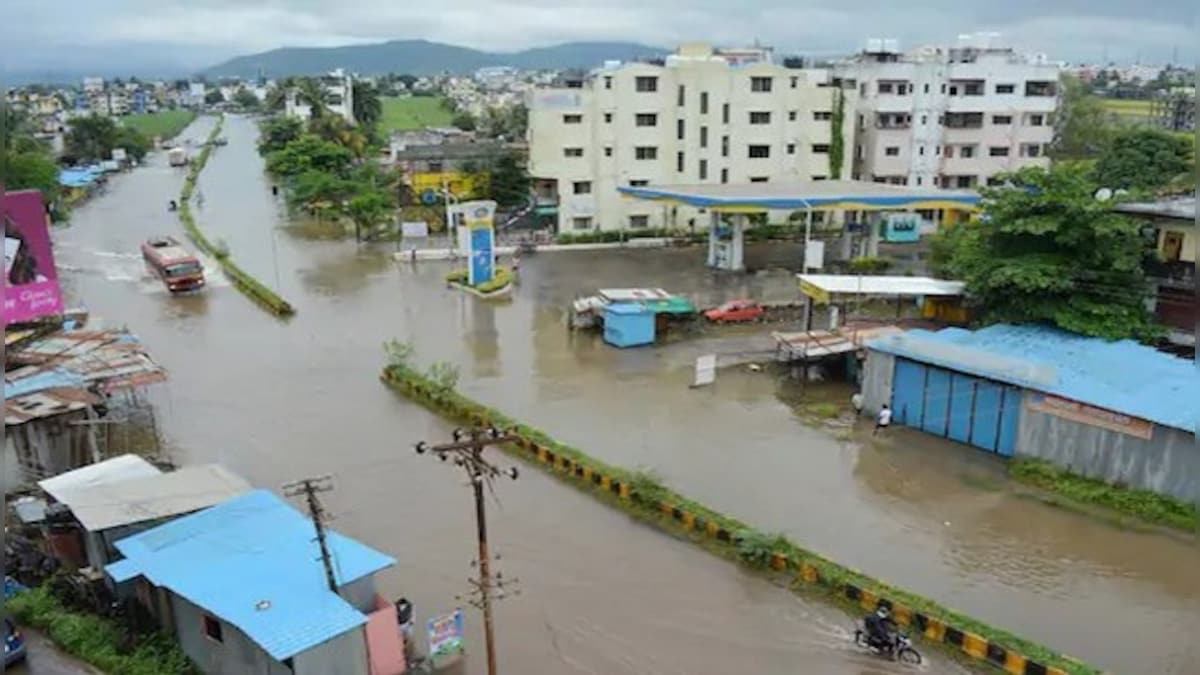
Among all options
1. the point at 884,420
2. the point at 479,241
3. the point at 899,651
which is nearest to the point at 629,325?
the point at 884,420

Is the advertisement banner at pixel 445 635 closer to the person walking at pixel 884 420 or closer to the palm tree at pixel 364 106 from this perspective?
the person walking at pixel 884 420

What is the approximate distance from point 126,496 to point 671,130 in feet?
109

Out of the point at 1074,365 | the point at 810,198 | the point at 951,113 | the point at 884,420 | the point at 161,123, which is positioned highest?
the point at 951,113

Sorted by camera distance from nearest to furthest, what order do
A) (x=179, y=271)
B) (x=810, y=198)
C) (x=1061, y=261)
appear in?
(x=1061, y=261)
(x=179, y=271)
(x=810, y=198)

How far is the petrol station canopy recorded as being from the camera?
34.1 metres

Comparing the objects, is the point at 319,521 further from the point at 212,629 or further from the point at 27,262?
the point at 27,262

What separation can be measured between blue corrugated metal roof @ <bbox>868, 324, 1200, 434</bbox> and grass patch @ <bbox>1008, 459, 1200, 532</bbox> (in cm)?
138

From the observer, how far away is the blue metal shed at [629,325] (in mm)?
26044

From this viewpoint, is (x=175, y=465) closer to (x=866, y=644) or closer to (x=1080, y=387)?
(x=866, y=644)

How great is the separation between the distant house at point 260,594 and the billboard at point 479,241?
2047 cm

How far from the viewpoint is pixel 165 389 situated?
23.2 metres

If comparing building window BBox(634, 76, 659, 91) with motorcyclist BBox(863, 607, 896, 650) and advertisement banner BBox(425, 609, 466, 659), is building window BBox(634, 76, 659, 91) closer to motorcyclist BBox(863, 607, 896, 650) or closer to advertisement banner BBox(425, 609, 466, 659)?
motorcyclist BBox(863, 607, 896, 650)

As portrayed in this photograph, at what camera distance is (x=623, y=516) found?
52.6ft

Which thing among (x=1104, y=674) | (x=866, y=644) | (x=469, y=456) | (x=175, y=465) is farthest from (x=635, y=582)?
(x=175, y=465)
